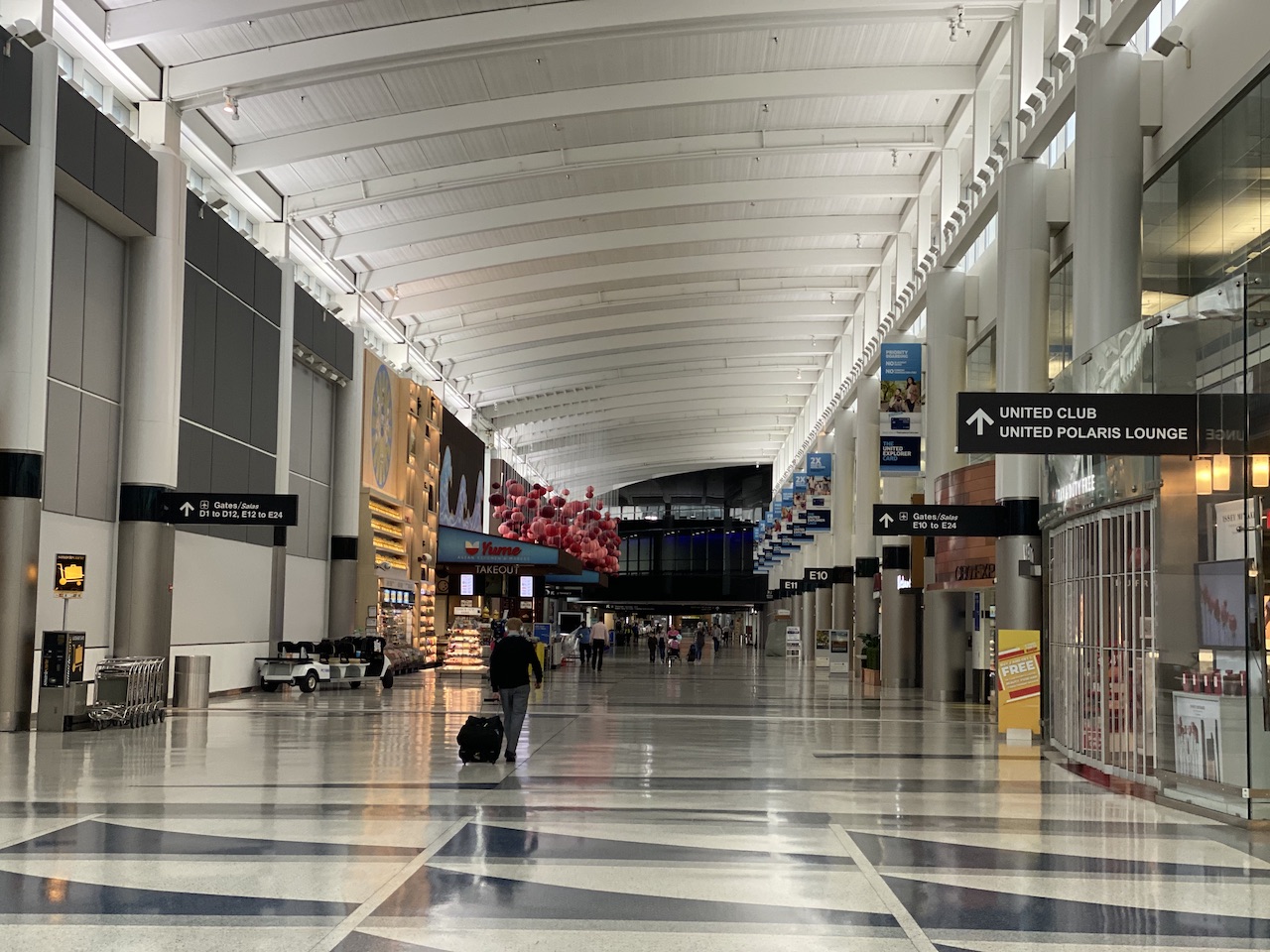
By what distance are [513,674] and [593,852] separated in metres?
6.51

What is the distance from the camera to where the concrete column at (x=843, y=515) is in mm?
46156

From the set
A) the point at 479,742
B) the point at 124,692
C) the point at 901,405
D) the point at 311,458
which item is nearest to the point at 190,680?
the point at 124,692

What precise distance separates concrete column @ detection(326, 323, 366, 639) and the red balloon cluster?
334 inches

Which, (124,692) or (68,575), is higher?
(68,575)

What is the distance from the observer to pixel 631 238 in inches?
1346

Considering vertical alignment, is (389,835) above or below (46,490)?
below

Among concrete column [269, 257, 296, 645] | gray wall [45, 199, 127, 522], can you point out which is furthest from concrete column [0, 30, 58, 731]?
concrete column [269, 257, 296, 645]

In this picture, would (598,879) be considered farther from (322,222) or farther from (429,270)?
(429,270)

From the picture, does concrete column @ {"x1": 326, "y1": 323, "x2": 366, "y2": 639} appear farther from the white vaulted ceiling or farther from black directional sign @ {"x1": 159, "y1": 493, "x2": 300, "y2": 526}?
black directional sign @ {"x1": 159, "y1": 493, "x2": 300, "y2": 526}

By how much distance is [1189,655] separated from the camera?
38.8ft

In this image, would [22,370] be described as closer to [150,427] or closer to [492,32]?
[150,427]

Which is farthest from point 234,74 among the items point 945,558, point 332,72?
point 945,558

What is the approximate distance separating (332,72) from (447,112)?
3.31m

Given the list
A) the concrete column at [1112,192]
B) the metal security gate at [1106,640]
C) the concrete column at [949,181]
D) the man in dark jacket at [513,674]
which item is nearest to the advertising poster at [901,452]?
the concrete column at [949,181]
